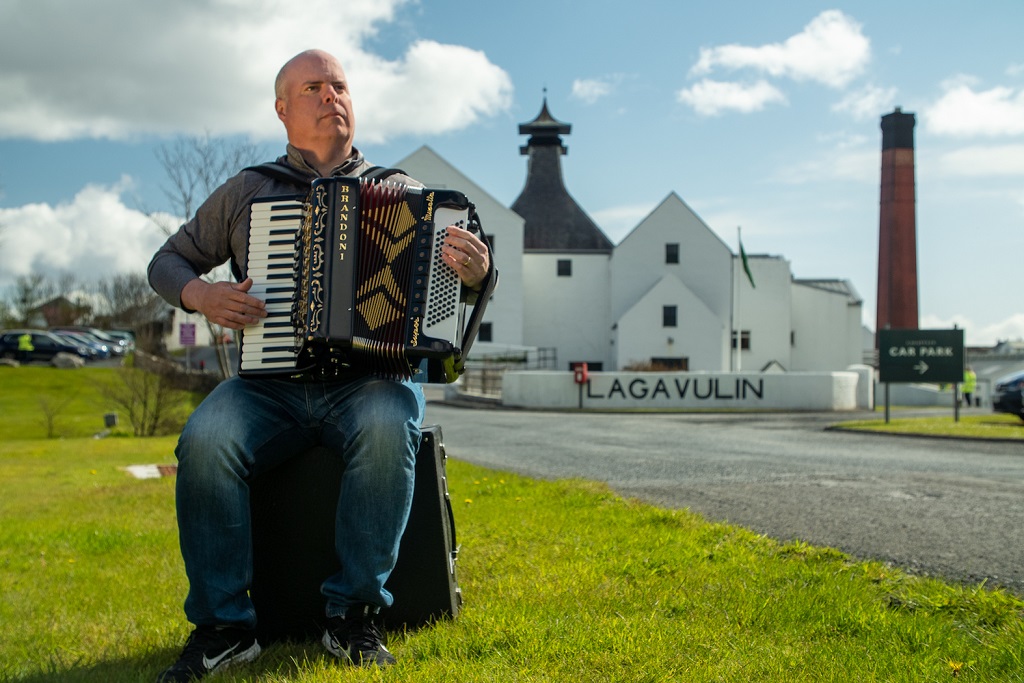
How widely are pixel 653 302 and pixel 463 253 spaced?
163 ft

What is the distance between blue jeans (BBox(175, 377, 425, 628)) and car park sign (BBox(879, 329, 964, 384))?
67.5ft

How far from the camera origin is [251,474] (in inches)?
112

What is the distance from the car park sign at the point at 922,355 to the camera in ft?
70.3

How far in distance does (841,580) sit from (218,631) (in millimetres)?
2368

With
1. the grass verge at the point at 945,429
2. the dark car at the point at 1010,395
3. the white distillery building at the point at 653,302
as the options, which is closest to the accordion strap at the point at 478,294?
the grass verge at the point at 945,429

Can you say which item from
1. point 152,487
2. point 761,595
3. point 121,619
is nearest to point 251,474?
point 121,619

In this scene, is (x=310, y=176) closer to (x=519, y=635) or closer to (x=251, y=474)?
(x=251, y=474)

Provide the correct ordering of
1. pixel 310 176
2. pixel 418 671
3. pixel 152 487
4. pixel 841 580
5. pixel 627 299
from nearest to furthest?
1. pixel 418 671
2. pixel 310 176
3. pixel 841 580
4. pixel 152 487
5. pixel 627 299

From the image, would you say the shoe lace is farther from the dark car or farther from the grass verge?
the dark car

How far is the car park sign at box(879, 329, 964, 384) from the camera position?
844 inches

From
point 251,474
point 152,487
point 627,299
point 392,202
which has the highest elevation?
point 627,299

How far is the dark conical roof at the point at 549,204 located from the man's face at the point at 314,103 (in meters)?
54.9

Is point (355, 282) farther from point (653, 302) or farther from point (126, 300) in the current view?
point (126, 300)

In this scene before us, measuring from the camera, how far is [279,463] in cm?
290
